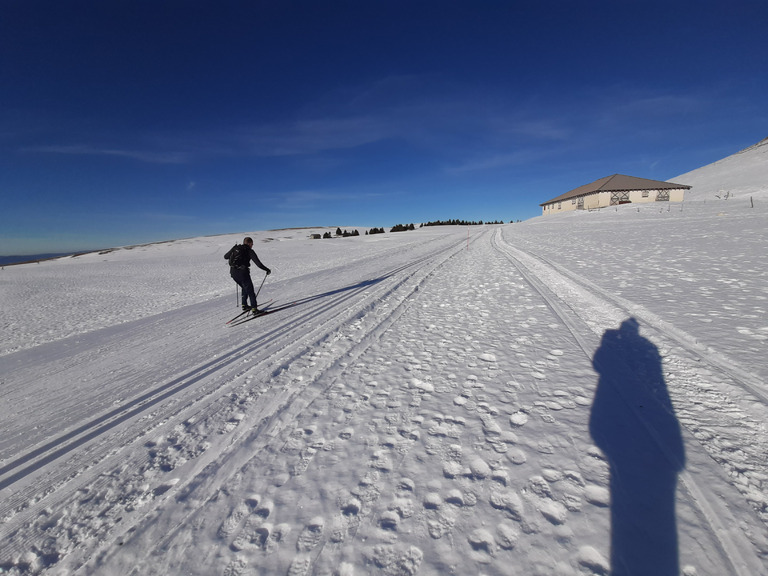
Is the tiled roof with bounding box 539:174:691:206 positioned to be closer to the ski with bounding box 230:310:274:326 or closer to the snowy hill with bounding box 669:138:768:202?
the snowy hill with bounding box 669:138:768:202

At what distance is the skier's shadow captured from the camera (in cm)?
169

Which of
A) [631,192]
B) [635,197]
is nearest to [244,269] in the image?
[631,192]

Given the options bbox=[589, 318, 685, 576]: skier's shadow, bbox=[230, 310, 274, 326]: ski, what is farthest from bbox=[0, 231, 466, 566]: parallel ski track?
bbox=[589, 318, 685, 576]: skier's shadow

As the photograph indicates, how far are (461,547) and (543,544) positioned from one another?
1.53 feet

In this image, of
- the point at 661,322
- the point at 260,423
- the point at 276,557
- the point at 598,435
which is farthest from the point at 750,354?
the point at 260,423

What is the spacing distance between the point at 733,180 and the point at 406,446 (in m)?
70.7

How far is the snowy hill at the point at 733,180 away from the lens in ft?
123

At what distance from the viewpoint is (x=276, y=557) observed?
1.77 metres

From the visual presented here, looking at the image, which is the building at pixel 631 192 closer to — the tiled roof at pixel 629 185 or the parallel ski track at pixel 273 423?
the tiled roof at pixel 629 185

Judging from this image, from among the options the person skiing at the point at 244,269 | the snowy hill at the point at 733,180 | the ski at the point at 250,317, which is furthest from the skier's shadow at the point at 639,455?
the snowy hill at the point at 733,180

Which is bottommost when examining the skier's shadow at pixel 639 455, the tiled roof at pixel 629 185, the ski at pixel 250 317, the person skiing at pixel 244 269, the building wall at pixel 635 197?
the skier's shadow at pixel 639 455

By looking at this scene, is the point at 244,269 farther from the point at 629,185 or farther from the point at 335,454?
the point at 629,185

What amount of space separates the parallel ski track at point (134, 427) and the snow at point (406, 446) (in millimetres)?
22

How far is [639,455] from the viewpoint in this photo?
7.50 ft
